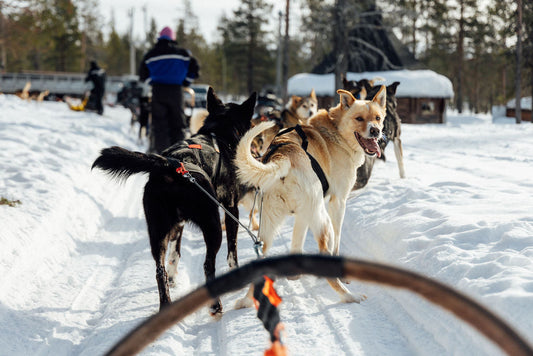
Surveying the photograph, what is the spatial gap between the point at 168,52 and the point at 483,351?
627 centimetres

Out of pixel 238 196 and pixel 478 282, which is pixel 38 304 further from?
pixel 478 282

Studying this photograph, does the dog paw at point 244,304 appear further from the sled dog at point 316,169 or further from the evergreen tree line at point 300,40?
the evergreen tree line at point 300,40

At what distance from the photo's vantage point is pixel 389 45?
2780cm

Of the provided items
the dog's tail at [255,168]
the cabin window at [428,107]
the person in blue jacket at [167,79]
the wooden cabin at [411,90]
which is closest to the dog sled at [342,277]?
the dog's tail at [255,168]

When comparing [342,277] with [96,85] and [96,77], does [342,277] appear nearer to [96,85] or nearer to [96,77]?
[96,77]

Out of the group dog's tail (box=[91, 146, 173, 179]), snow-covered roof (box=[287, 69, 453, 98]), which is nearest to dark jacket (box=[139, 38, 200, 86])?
dog's tail (box=[91, 146, 173, 179])

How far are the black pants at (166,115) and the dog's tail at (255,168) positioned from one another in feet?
15.9

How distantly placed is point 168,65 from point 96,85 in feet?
46.2

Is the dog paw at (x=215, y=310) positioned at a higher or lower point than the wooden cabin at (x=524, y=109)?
lower

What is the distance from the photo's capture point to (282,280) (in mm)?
3770

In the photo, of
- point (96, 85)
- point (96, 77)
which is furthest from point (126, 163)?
point (96, 85)

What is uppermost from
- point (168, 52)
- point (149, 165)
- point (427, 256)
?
point (168, 52)

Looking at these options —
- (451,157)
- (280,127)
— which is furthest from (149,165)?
(451,157)

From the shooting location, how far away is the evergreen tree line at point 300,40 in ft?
57.7
